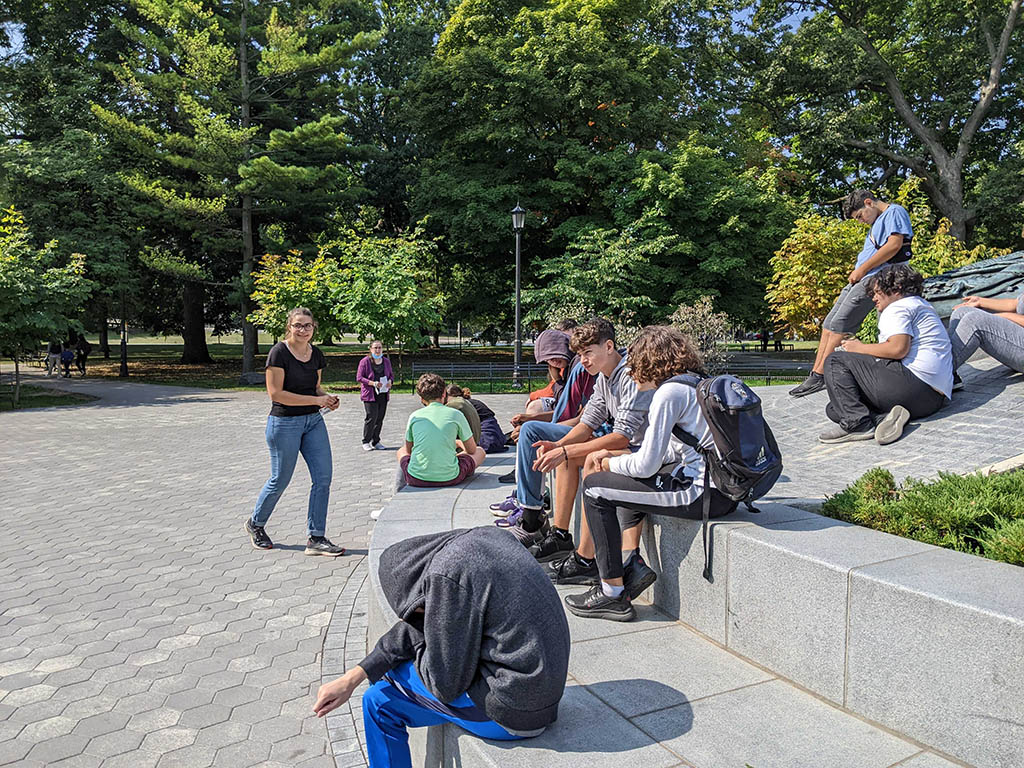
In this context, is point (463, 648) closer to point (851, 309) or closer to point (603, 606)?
point (603, 606)

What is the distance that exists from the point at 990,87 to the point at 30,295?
3389cm

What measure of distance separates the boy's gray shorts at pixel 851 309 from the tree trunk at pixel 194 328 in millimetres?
32543

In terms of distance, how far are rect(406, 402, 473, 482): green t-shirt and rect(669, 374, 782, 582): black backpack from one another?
346 centimetres

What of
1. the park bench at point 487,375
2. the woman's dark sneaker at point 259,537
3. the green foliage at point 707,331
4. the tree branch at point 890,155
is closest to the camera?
the woman's dark sneaker at point 259,537

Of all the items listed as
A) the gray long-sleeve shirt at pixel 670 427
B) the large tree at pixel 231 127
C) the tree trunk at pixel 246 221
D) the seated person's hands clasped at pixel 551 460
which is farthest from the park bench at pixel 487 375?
the gray long-sleeve shirt at pixel 670 427

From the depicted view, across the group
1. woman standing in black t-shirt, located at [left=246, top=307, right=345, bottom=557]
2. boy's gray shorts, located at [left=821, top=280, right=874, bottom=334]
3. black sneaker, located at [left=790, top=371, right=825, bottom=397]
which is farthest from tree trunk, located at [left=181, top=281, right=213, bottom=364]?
boy's gray shorts, located at [left=821, top=280, right=874, bottom=334]

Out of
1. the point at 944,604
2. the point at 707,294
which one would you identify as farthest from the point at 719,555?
the point at 707,294

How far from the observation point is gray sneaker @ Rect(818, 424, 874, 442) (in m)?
5.96

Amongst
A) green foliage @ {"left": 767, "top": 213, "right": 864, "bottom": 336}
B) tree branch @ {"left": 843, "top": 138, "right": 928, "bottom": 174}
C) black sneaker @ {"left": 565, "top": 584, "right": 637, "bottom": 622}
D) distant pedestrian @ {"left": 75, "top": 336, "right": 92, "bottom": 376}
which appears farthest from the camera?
distant pedestrian @ {"left": 75, "top": 336, "right": 92, "bottom": 376}

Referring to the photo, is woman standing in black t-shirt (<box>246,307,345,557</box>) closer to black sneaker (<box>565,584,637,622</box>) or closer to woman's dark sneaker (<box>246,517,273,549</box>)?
woman's dark sneaker (<box>246,517,273,549</box>)

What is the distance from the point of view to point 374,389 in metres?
11.4

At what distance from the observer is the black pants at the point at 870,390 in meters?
5.67

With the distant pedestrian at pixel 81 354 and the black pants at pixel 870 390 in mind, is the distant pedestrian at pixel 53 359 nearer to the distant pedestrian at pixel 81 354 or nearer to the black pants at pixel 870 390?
the distant pedestrian at pixel 81 354

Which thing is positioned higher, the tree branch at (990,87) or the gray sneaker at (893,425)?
the tree branch at (990,87)
